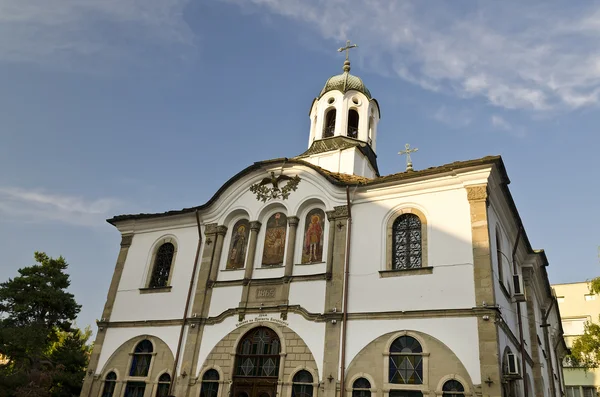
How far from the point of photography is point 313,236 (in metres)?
16.2

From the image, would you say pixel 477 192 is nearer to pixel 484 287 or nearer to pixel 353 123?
pixel 484 287

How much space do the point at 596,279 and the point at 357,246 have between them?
11.1 metres

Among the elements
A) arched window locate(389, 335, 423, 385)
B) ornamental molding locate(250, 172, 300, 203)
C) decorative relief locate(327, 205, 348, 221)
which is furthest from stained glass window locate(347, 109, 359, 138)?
arched window locate(389, 335, 423, 385)

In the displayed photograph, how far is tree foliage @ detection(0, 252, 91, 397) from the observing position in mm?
17984

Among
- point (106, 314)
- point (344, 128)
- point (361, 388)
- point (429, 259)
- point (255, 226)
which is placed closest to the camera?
point (361, 388)

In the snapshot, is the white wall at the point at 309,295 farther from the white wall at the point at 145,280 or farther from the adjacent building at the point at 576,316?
the adjacent building at the point at 576,316

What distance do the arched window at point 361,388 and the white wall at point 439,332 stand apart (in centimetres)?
58

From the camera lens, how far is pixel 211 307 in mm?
16516

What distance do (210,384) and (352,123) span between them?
42.2 feet

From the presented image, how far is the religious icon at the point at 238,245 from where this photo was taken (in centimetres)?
1711

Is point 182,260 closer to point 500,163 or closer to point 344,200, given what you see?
point 344,200

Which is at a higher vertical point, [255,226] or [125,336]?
[255,226]

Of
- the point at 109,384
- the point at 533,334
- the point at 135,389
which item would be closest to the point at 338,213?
the point at 533,334

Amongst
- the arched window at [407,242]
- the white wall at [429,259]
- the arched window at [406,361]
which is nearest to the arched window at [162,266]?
A: the white wall at [429,259]
